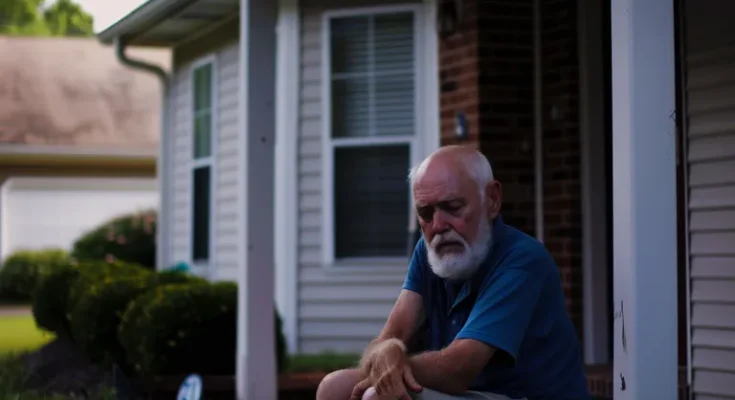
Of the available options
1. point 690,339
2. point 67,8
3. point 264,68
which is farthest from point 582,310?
point 67,8

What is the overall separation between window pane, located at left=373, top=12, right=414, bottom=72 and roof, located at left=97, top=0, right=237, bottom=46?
1.64 meters

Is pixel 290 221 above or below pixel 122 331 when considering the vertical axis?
above

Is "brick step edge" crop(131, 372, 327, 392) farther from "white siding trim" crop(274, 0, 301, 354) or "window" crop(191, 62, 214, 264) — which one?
"window" crop(191, 62, 214, 264)

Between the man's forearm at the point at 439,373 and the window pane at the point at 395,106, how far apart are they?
272 inches

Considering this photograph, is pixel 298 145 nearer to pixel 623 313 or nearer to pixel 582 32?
pixel 582 32

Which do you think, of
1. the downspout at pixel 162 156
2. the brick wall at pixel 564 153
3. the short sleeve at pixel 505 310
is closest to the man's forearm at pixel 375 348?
the short sleeve at pixel 505 310

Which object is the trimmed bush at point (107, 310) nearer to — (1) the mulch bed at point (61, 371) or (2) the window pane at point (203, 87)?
(1) the mulch bed at point (61, 371)

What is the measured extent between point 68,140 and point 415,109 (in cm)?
1714

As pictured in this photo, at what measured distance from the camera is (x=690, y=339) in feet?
22.8

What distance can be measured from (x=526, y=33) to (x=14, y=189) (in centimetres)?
2056

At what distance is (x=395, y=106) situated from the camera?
10633 mm

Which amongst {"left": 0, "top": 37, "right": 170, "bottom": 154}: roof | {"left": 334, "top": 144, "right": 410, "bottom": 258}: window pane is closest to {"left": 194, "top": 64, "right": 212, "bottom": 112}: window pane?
{"left": 334, "top": 144, "right": 410, "bottom": 258}: window pane

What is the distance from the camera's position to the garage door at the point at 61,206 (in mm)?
27625

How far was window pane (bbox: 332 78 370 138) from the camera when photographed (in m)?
10.8
